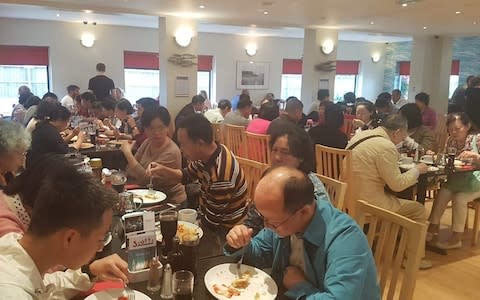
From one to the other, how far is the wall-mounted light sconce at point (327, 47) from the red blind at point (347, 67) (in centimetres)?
372

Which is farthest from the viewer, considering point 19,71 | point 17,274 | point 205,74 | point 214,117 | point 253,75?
point 253,75

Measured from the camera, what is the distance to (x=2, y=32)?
26.8ft

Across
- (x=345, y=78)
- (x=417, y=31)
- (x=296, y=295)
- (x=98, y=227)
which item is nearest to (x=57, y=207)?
(x=98, y=227)

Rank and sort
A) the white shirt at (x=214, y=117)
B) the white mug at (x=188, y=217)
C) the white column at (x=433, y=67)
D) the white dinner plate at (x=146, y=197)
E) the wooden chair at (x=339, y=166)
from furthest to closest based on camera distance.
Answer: the white column at (x=433, y=67) → the white shirt at (x=214, y=117) → the wooden chair at (x=339, y=166) → the white dinner plate at (x=146, y=197) → the white mug at (x=188, y=217)

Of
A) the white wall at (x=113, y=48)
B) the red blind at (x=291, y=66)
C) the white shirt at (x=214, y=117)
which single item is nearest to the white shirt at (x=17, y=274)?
the white shirt at (x=214, y=117)

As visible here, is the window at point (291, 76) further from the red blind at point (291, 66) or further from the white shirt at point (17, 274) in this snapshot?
the white shirt at point (17, 274)

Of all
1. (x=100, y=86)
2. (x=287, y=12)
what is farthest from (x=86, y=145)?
(x=287, y=12)

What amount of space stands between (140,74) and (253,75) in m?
2.96

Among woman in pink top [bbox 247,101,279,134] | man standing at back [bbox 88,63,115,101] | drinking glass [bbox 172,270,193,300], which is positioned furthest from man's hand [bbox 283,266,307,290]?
man standing at back [bbox 88,63,115,101]

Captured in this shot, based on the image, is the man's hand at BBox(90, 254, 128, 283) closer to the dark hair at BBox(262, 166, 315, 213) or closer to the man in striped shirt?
the dark hair at BBox(262, 166, 315, 213)

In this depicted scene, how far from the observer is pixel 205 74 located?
35.2ft

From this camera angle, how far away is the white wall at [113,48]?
27.7 ft

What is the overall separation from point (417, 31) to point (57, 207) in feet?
32.1

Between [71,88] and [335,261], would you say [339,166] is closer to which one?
[335,261]
